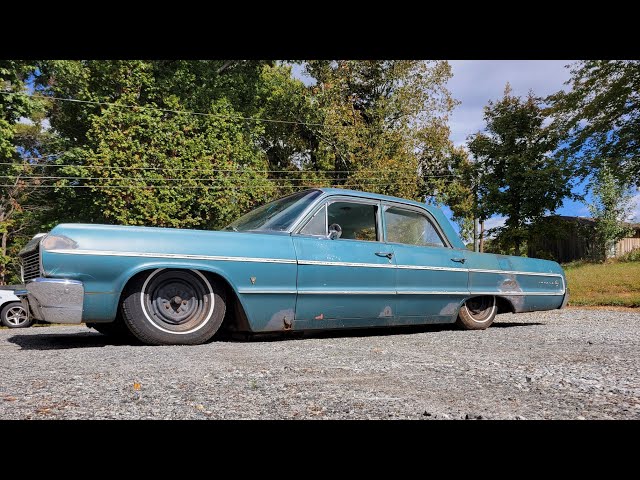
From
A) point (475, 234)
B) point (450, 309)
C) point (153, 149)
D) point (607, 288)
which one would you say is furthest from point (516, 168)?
point (450, 309)

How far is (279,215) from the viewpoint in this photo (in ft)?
15.5

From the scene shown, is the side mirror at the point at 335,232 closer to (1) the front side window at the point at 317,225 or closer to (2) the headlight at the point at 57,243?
(1) the front side window at the point at 317,225

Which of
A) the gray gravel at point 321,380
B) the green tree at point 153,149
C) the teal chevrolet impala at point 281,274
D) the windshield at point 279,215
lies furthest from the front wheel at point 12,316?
the windshield at point 279,215

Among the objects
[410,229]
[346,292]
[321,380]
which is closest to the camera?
[321,380]

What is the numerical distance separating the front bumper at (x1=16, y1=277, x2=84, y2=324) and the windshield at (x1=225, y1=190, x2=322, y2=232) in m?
1.74

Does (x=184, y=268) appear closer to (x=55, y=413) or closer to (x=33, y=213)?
(x=55, y=413)

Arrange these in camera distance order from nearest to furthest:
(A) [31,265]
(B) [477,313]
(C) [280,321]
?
(A) [31,265], (C) [280,321], (B) [477,313]

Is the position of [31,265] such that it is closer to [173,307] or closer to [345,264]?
[173,307]

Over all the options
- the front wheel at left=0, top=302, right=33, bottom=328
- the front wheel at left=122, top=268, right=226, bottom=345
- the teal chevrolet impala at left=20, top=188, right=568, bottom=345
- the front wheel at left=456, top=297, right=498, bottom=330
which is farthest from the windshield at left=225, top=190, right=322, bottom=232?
the front wheel at left=0, top=302, right=33, bottom=328

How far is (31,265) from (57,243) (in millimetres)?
602

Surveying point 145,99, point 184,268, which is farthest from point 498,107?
point 184,268

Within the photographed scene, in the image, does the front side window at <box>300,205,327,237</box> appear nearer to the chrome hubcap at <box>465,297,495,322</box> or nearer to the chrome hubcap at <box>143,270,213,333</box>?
the chrome hubcap at <box>143,270,213,333</box>

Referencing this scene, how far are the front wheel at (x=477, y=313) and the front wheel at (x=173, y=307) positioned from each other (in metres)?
2.95

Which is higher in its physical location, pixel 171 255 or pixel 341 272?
pixel 171 255
